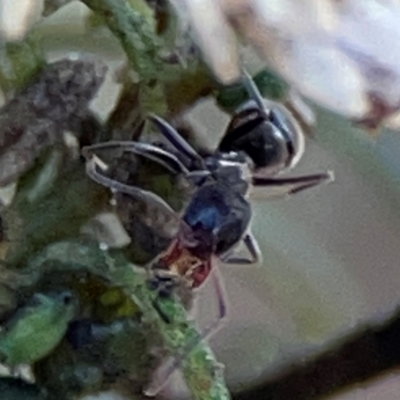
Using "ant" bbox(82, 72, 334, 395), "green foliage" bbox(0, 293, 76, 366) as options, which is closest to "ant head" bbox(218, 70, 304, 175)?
"ant" bbox(82, 72, 334, 395)

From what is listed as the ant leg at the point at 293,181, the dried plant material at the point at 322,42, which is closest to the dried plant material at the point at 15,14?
the dried plant material at the point at 322,42

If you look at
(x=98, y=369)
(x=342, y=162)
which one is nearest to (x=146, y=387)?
(x=98, y=369)

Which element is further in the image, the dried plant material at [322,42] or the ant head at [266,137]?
the ant head at [266,137]

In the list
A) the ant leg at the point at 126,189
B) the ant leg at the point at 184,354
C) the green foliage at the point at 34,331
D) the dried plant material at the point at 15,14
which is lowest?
the ant leg at the point at 184,354

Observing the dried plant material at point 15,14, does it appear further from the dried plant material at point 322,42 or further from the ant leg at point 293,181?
the ant leg at point 293,181

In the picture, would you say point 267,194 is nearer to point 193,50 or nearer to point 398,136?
point 193,50

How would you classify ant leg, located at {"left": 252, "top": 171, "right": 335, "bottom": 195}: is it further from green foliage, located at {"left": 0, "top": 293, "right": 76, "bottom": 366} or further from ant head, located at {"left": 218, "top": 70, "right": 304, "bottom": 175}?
green foliage, located at {"left": 0, "top": 293, "right": 76, "bottom": 366}
